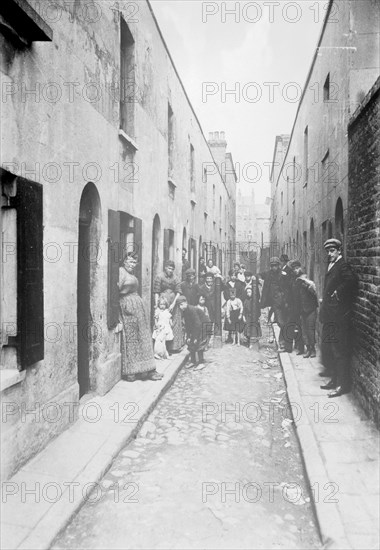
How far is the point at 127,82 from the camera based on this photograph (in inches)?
304

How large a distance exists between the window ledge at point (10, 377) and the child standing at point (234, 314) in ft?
23.3

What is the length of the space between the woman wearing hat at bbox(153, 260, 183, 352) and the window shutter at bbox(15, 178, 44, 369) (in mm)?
4428

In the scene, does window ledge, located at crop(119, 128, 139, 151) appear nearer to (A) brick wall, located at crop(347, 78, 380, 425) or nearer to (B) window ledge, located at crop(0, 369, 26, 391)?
(A) brick wall, located at crop(347, 78, 380, 425)

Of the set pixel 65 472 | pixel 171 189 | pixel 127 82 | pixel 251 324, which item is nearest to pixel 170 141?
pixel 171 189

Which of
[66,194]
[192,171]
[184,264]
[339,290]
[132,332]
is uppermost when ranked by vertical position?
[192,171]

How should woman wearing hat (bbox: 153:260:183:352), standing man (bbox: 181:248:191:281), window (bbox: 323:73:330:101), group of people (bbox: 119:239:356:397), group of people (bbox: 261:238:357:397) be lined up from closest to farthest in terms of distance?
group of people (bbox: 261:238:357:397) < group of people (bbox: 119:239:356:397) < woman wearing hat (bbox: 153:260:183:352) < window (bbox: 323:73:330:101) < standing man (bbox: 181:248:191:281)

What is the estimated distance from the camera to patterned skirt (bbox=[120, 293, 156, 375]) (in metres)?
6.94

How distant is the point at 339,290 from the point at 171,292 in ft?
12.1

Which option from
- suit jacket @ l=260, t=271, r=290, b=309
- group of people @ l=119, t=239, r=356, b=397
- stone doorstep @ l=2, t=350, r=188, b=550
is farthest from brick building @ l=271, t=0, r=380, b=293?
stone doorstep @ l=2, t=350, r=188, b=550

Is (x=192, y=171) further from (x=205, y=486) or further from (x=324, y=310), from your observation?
(x=205, y=486)

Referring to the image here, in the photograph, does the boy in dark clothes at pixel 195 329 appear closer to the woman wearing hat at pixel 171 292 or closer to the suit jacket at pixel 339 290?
the woman wearing hat at pixel 171 292

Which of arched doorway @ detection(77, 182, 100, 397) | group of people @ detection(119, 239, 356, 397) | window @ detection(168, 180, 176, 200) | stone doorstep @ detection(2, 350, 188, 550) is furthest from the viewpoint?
window @ detection(168, 180, 176, 200)

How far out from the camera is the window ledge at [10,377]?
12.2ft

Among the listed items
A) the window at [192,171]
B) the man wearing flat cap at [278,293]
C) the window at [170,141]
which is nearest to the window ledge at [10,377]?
the man wearing flat cap at [278,293]
